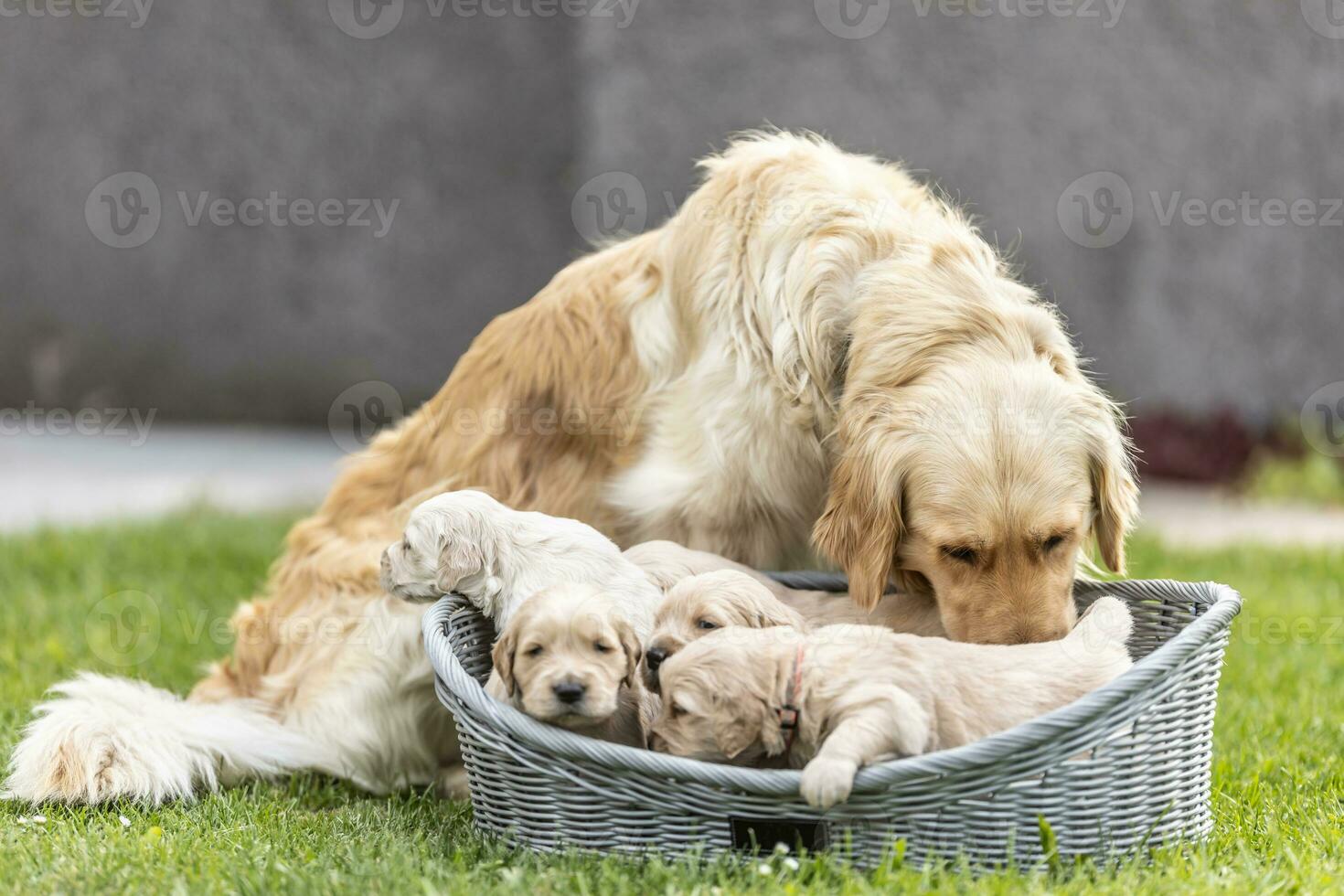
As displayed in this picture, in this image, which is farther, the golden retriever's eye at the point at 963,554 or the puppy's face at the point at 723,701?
the golden retriever's eye at the point at 963,554

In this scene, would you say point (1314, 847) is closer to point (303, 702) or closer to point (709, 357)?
point (709, 357)

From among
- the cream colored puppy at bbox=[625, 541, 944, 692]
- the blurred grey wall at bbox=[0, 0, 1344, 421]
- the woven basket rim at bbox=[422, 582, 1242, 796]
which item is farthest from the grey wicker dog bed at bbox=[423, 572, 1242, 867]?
the blurred grey wall at bbox=[0, 0, 1344, 421]

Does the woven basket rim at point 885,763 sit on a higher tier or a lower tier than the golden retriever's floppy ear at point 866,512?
lower

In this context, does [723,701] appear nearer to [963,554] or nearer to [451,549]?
[963,554]

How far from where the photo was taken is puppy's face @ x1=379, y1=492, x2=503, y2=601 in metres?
3.11

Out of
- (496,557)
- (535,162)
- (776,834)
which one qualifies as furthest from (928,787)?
(535,162)

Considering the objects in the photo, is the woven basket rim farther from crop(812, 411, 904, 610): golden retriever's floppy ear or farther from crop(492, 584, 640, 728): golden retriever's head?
crop(812, 411, 904, 610): golden retriever's floppy ear

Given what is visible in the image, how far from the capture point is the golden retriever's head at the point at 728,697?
260 centimetres

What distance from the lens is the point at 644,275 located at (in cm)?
364

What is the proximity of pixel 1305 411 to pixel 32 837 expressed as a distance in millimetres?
8006

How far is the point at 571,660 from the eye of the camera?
269 centimetres

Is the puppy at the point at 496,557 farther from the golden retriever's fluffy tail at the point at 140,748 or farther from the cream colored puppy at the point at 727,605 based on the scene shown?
the golden retriever's fluffy tail at the point at 140,748

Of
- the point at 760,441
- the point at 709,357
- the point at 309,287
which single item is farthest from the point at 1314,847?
the point at 309,287

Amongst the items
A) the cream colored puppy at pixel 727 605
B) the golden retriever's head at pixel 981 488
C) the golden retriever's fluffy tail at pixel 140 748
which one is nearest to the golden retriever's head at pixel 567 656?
the cream colored puppy at pixel 727 605
